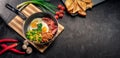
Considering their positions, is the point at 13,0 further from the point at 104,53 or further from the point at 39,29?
the point at 104,53

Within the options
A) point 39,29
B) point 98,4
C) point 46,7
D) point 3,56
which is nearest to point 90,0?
point 98,4

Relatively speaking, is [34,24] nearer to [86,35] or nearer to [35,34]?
[35,34]

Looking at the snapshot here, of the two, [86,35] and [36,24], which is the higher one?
[36,24]

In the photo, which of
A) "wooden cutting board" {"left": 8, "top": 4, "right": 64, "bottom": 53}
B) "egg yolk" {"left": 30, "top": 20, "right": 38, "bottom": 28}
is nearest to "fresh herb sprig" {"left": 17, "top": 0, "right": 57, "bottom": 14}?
"wooden cutting board" {"left": 8, "top": 4, "right": 64, "bottom": 53}

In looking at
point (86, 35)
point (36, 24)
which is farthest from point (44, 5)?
point (86, 35)

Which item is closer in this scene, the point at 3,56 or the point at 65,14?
the point at 3,56

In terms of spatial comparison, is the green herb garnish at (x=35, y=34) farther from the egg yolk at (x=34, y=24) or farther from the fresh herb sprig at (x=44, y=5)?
the fresh herb sprig at (x=44, y=5)

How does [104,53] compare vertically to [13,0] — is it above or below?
below
